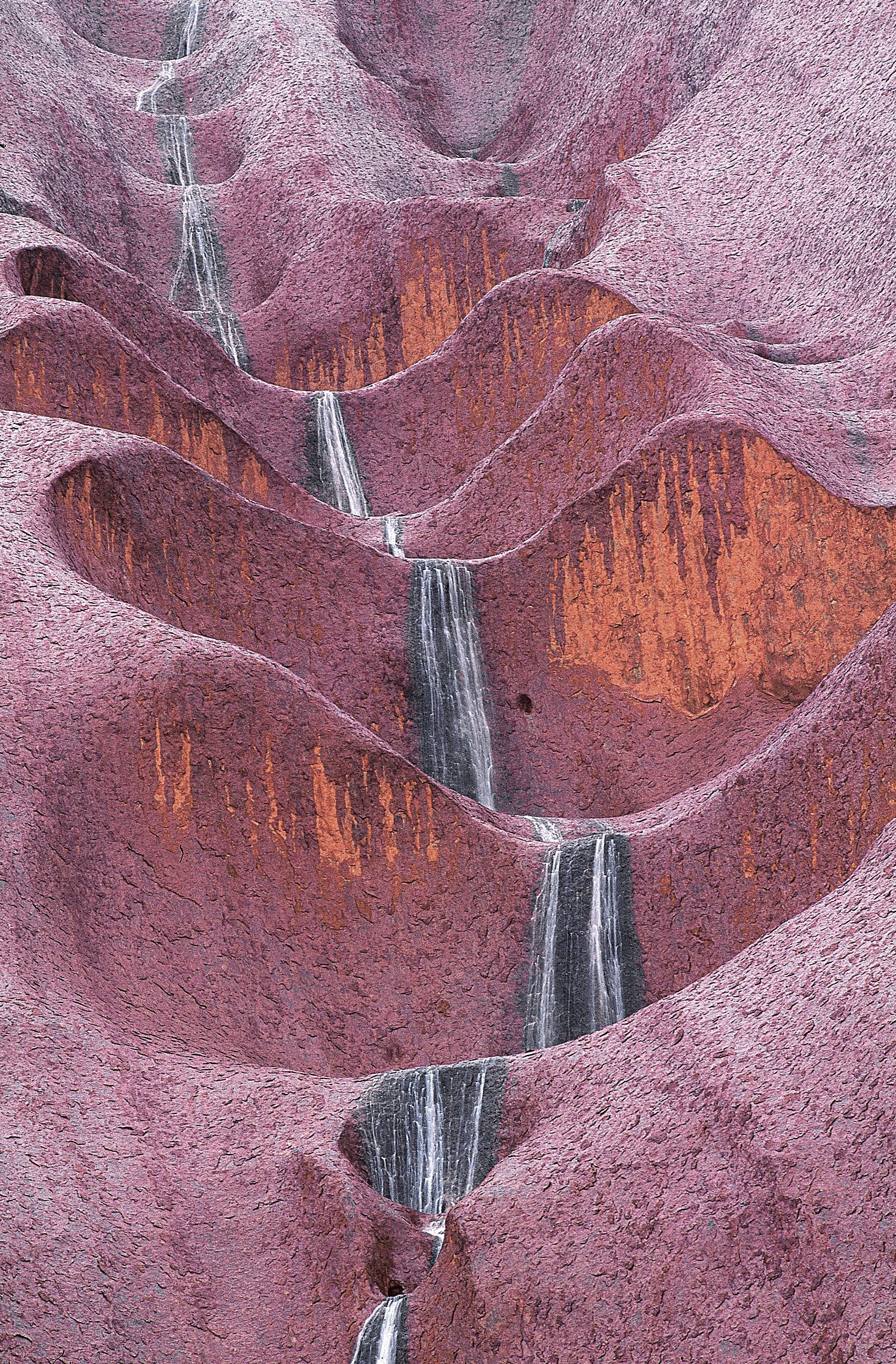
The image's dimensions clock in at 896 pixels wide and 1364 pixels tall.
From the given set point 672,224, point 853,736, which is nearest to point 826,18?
point 672,224

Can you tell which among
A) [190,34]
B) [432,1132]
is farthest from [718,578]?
[190,34]

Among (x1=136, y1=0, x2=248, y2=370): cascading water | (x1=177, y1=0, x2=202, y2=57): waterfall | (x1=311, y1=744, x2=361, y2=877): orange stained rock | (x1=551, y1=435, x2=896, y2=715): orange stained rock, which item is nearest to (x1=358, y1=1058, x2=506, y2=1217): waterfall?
(x1=311, y1=744, x2=361, y2=877): orange stained rock

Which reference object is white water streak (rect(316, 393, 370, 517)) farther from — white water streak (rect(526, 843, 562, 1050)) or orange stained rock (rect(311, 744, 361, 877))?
orange stained rock (rect(311, 744, 361, 877))

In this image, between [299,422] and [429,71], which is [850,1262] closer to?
[299,422]

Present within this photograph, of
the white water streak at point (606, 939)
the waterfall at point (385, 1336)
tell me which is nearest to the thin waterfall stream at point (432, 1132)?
the waterfall at point (385, 1336)

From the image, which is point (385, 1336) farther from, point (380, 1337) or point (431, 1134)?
point (431, 1134)

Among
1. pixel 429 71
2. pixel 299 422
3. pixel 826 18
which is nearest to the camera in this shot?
pixel 299 422
